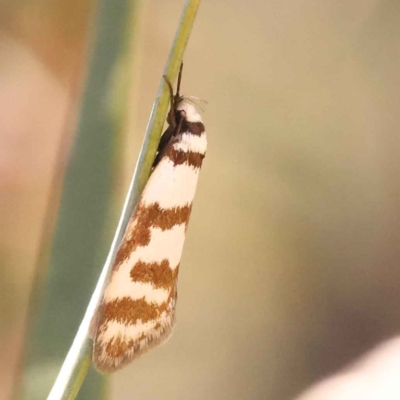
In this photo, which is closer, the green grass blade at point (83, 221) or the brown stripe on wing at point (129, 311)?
the brown stripe on wing at point (129, 311)

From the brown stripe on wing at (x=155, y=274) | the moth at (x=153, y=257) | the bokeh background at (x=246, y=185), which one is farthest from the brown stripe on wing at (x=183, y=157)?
the bokeh background at (x=246, y=185)

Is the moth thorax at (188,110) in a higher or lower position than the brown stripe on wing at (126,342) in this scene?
higher

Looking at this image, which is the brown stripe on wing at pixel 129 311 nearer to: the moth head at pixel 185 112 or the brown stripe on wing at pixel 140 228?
the brown stripe on wing at pixel 140 228

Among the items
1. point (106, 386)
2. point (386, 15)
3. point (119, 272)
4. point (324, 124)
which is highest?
point (386, 15)

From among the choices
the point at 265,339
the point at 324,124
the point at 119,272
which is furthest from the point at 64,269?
the point at 324,124

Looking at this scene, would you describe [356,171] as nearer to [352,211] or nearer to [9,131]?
[352,211]

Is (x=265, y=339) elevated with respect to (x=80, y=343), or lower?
lower

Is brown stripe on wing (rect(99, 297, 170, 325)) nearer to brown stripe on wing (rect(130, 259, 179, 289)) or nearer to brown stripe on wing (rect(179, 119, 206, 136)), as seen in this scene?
brown stripe on wing (rect(130, 259, 179, 289))

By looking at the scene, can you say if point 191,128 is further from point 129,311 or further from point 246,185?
point 246,185
